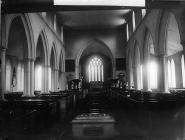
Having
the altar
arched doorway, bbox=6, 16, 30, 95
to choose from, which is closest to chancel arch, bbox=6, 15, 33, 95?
arched doorway, bbox=6, 16, 30, 95

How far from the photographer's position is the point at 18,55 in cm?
2075

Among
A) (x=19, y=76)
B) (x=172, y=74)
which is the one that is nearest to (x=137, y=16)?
(x=172, y=74)

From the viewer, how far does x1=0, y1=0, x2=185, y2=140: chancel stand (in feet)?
17.5

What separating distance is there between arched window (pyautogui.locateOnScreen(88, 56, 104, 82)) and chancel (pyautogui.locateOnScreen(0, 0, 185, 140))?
15 cm

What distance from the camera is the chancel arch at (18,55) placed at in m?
12.7

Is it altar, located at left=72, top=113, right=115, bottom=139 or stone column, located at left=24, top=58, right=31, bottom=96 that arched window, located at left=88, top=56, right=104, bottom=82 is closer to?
stone column, located at left=24, top=58, right=31, bottom=96

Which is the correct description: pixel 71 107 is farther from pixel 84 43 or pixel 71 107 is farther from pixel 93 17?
pixel 84 43

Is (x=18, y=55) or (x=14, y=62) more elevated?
(x=18, y=55)

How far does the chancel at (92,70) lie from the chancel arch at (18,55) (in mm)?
60

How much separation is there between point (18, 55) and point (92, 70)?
1347 cm

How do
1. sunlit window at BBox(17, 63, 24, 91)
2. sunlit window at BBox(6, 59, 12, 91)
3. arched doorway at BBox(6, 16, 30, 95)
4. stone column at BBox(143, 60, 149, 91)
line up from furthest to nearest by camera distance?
sunlit window at BBox(17, 63, 24, 91) < sunlit window at BBox(6, 59, 12, 91) < arched doorway at BBox(6, 16, 30, 95) < stone column at BBox(143, 60, 149, 91)

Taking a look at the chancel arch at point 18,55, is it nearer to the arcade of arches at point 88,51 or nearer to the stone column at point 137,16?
the arcade of arches at point 88,51

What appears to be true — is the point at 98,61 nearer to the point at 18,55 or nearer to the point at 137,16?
the point at 137,16

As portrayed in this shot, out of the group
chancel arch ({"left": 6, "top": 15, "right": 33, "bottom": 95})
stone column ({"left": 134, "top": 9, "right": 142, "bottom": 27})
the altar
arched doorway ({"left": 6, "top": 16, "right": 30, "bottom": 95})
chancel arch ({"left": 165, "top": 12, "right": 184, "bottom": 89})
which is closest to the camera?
the altar
